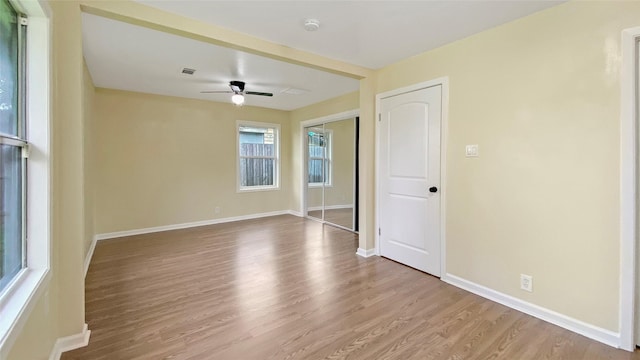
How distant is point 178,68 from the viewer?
12.0 feet

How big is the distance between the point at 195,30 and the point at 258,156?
4149mm

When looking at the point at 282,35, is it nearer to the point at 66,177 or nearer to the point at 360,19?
the point at 360,19

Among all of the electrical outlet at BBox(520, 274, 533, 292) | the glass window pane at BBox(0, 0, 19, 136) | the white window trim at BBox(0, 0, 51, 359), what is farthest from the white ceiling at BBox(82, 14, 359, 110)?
the electrical outlet at BBox(520, 274, 533, 292)

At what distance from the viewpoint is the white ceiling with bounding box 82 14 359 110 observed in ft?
9.04

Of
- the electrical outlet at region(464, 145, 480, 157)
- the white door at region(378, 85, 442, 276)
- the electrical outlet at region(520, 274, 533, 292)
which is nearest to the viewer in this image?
the electrical outlet at region(520, 274, 533, 292)

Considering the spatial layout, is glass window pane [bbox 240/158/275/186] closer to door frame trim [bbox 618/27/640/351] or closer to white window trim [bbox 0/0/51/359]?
white window trim [bbox 0/0/51/359]

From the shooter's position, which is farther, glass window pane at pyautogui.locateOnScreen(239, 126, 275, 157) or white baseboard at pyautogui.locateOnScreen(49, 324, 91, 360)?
glass window pane at pyautogui.locateOnScreen(239, 126, 275, 157)

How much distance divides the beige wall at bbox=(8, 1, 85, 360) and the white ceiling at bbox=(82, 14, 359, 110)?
2.27 feet

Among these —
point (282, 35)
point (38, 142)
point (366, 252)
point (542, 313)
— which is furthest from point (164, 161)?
point (542, 313)

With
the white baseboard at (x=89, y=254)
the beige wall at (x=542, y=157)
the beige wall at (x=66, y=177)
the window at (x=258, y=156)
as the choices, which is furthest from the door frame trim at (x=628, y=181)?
the window at (x=258, y=156)

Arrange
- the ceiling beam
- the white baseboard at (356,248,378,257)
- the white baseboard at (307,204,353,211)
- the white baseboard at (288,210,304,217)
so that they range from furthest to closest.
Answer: the white baseboard at (288,210,304,217), the white baseboard at (307,204,353,211), the white baseboard at (356,248,378,257), the ceiling beam

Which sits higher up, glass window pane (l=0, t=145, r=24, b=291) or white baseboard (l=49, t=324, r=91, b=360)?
glass window pane (l=0, t=145, r=24, b=291)

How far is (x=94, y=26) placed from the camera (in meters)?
2.53

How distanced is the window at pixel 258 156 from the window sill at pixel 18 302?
15.0 feet
